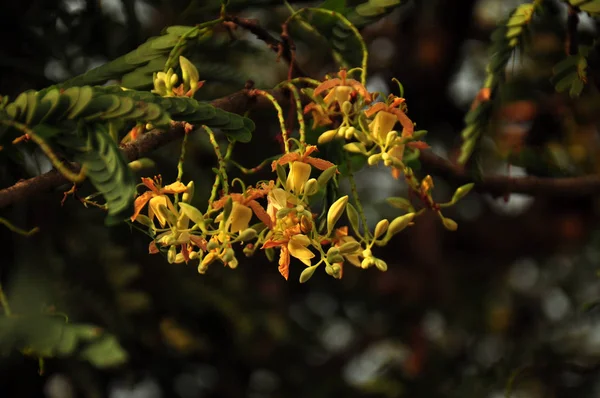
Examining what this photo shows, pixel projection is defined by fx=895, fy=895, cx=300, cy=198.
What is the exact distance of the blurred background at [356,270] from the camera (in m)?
1.30

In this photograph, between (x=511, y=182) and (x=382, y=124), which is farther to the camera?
(x=511, y=182)

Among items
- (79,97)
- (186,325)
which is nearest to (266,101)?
(79,97)

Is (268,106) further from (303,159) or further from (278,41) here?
(303,159)

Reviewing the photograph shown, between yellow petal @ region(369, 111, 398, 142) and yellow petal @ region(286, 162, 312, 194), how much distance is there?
3.4 inches

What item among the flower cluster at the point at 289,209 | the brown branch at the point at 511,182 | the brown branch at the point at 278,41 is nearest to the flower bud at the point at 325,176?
the flower cluster at the point at 289,209

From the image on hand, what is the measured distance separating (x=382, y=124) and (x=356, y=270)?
142cm

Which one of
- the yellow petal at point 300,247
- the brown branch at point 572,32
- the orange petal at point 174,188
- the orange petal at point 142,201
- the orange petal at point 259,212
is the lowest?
the brown branch at point 572,32

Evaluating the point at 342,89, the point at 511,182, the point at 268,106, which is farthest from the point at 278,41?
the point at 511,182

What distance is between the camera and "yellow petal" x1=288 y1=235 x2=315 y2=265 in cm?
69

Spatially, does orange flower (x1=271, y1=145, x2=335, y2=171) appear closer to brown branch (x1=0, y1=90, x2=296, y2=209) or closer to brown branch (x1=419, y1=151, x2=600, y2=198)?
brown branch (x1=0, y1=90, x2=296, y2=209)

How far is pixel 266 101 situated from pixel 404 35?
4.38ft

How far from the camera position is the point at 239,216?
671 mm

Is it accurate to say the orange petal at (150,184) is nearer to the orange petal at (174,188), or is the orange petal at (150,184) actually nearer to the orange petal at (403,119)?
the orange petal at (174,188)

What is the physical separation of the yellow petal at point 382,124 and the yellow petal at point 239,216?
0.15m
